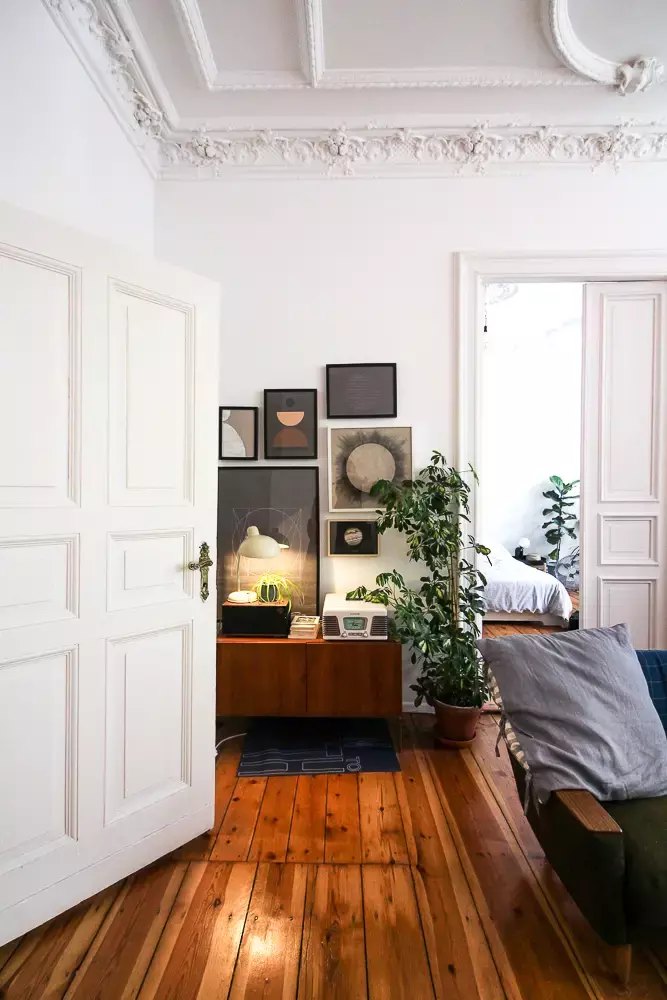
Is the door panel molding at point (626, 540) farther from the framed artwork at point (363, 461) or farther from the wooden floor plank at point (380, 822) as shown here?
the wooden floor plank at point (380, 822)

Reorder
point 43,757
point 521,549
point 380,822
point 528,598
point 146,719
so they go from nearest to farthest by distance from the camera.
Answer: point 43,757 < point 146,719 < point 380,822 < point 528,598 < point 521,549

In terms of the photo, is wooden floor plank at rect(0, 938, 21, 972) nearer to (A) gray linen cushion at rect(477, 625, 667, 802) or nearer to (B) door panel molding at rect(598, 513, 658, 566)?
(A) gray linen cushion at rect(477, 625, 667, 802)

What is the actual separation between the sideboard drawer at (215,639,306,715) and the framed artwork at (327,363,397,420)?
4.43ft

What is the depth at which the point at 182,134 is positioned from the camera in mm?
2971

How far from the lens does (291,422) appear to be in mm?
3098

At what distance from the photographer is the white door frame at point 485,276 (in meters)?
3.04

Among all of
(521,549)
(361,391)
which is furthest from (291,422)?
(521,549)

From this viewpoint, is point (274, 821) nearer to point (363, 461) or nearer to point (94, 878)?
point (94, 878)

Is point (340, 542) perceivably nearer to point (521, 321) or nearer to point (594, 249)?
point (594, 249)

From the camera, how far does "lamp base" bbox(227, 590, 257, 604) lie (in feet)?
9.47

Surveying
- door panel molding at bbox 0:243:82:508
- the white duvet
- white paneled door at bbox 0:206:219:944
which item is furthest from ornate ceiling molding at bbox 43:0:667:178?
the white duvet

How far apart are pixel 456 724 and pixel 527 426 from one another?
16.2ft

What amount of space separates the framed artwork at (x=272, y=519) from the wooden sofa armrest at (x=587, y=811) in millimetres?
1774

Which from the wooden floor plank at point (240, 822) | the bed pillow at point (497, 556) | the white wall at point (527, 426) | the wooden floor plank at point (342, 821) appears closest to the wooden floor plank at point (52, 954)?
the wooden floor plank at point (240, 822)
